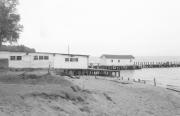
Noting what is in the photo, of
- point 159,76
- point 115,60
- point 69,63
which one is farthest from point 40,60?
point 115,60

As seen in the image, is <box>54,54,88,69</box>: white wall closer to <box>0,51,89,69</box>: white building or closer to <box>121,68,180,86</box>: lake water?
<box>0,51,89,69</box>: white building

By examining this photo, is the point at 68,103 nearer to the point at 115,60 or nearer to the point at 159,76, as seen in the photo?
the point at 159,76

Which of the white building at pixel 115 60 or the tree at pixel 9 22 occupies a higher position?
the tree at pixel 9 22

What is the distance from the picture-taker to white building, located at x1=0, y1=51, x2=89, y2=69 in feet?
138

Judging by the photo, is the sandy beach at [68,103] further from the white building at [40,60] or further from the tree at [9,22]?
the white building at [40,60]

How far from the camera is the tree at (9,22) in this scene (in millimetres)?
37219

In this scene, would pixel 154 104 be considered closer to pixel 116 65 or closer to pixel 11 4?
pixel 11 4

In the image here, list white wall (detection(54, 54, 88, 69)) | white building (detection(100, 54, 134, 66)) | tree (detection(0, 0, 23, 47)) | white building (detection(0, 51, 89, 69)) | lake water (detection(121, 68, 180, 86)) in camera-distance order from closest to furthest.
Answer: tree (detection(0, 0, 23, 47))
white building (detection(0, 51, 89, 69))
white wall (detection(54, 54, 88, 69))
lake water (detection(121, 68, 180, 86))
white building (detection(100, 54, 134, 66))

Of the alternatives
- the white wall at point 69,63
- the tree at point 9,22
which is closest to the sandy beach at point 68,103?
the tree at point 9,22

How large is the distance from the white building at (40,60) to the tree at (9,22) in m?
3.47

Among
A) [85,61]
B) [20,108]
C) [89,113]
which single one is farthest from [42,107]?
[85,61]

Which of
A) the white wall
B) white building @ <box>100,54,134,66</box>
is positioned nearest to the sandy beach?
the white wall

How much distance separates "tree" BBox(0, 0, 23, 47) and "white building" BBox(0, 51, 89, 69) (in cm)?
347

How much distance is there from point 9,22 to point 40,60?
9.29 m
